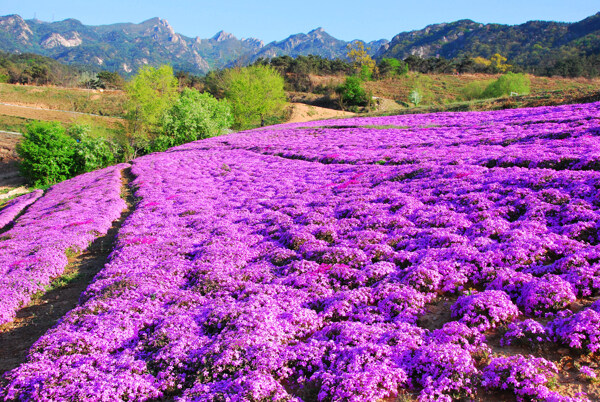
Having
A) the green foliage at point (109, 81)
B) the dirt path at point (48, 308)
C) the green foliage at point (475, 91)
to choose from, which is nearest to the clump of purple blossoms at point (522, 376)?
the dirt path at point (48, 308)

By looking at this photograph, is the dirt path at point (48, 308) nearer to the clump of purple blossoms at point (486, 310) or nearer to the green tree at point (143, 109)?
the clump of purple blossoms at point (486, 310)

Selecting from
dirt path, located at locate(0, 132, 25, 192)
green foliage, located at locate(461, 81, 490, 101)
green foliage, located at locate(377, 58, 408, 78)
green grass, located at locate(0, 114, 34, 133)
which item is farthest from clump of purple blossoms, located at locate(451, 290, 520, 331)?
green foliage, located at locate(377, 58, 408, 78)

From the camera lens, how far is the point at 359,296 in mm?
8312

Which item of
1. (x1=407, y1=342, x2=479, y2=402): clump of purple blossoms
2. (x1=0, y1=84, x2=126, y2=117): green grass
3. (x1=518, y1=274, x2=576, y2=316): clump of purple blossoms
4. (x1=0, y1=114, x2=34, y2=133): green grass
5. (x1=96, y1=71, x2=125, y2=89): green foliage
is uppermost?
(x1=96, y1=71, x2=125, y2=89): green foliage

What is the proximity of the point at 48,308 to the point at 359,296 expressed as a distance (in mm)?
9867

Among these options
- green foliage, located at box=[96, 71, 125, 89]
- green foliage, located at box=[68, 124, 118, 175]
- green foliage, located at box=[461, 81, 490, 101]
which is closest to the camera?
green foliage, located at box=[68, 124, 118, 175]

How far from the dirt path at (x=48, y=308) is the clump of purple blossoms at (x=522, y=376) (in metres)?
9.88

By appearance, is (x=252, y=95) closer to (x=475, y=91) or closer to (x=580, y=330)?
(x=475, y=91)

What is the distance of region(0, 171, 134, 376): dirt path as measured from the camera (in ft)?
28.6

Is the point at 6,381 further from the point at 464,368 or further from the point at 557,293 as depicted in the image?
the point at 557,293

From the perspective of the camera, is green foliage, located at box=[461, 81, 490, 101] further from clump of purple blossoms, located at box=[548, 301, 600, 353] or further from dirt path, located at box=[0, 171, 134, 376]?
dirt path, located at box=[0, 171, 134, 376]

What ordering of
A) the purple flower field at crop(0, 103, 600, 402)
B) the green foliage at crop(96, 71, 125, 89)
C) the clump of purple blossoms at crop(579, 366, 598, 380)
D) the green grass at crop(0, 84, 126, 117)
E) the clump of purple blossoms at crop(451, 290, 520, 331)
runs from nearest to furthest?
the clump of purple blossoms at crop(579, 366, 598, 380) → the purple flower field at crop(0, 103, 600, 402) → the clump of purple blossoms at crop(451, 290, 520, 331) → the green grass at crop(0, 84, 126, 117) → the green foliage at crop(96, 71, 125, 89)

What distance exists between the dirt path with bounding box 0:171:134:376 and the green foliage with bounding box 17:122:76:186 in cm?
3956

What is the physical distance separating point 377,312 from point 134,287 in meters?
7.29
